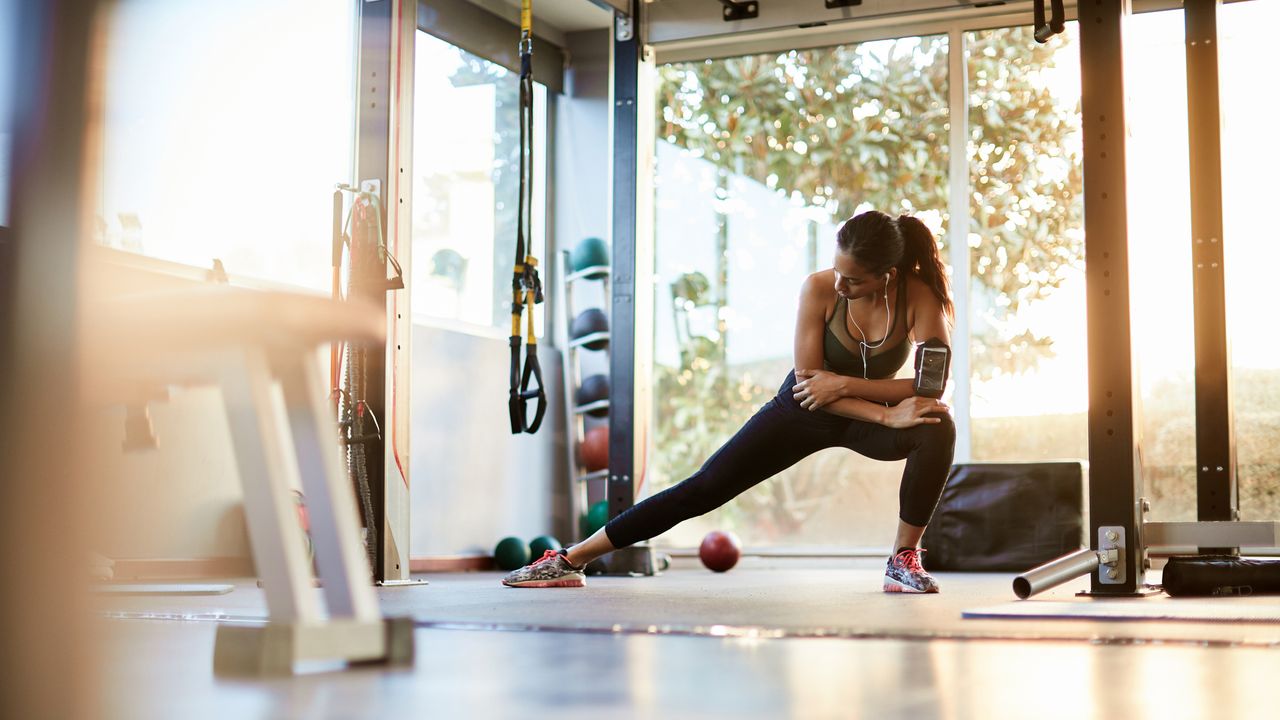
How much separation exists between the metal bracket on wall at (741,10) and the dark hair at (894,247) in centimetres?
225

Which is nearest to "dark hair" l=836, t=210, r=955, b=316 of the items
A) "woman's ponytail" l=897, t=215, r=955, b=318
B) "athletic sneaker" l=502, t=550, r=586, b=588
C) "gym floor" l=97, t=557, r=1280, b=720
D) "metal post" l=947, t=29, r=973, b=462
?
"woman's ponytail" l=897, t=215, r=955, b=318

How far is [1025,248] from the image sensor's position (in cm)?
604

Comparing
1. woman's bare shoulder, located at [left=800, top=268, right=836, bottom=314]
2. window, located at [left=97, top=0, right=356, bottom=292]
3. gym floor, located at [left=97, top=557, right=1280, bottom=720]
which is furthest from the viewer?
window, located at [left=97, top=0, right=356, bottom=292]

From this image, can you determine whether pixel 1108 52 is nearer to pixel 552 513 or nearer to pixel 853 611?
pixel 853 611

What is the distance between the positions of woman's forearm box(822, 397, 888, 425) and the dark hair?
346 mm

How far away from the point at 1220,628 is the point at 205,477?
11.2 feet

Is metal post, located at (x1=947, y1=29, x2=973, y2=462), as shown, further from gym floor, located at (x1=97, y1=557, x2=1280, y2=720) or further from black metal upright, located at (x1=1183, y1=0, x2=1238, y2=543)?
gym floor, located at (x1=97, y1=557, x2=1280, y2=720)

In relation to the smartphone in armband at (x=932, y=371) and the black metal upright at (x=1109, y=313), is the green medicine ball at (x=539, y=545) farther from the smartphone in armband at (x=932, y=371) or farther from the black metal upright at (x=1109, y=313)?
the black metal upright at (x=1109, y=313)

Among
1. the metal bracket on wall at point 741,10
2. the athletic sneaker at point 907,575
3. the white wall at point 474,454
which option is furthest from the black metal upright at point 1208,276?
the white wall at point 474,454

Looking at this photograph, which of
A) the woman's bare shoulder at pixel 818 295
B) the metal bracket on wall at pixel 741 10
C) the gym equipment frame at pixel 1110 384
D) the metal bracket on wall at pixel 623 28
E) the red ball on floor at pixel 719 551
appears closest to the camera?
the gym equipment frame at pixel 1110 384

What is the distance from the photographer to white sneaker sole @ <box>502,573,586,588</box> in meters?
3.71

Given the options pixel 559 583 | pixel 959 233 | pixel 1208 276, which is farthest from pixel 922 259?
pixel 959 233

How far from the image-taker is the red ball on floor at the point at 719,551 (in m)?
5.42

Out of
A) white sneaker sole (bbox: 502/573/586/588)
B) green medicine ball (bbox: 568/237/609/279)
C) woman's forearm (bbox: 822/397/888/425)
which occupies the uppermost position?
green medicine ball (bbox: 568/237/609/279)
